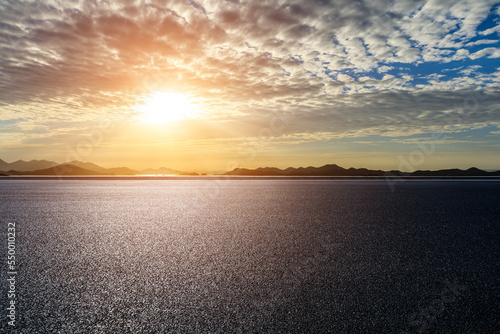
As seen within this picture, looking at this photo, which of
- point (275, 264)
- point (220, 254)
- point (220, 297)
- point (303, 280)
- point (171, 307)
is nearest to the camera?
point (171, 307)

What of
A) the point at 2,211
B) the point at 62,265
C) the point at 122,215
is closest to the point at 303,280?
the point at 62,265

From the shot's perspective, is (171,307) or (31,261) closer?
(171,307)

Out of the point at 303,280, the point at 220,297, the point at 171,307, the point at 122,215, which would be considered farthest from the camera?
the point at 122,215

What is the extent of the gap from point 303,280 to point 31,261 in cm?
454

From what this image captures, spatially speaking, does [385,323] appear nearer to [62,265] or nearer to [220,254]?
[220,254]

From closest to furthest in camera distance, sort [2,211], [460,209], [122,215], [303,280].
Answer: [303,280]
[122,215]
[2,211]
[460,209]

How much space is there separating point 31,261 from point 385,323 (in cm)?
558

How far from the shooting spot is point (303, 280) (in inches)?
193

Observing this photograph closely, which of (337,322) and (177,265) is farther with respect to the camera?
(177,265)

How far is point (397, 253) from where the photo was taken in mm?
6410

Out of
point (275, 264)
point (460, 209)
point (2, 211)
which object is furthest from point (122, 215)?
point (460, 209)

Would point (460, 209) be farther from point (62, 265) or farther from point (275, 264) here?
point (62, 265)

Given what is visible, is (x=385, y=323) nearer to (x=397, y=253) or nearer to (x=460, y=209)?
(x=397, y=253)

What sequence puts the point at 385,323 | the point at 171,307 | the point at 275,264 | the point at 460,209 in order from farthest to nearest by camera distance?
1. the point at 460,209
2. the point at 275,264
3. the point at 171,307
4. the point at 385,323
